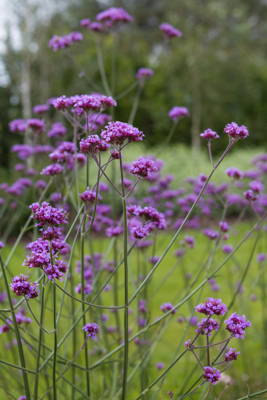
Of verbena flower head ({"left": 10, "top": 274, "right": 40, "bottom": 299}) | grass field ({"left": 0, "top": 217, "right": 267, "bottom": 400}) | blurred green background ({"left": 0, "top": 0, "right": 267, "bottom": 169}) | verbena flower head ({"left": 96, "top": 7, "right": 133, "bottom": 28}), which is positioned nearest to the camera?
verbena flower head ({"left": 10, "top": 274, "right": 40, "bottom": 299})

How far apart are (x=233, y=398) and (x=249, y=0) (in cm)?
2846

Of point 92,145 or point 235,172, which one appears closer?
point 92,145

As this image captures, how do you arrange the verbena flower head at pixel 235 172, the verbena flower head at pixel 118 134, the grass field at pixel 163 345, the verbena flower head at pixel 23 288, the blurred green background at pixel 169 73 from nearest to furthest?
1. the verbena flower head at pixel 23 288
2. the verbena flower head at pixel 118 134
3. the verbena flower head at pixel 235 172
4. the grass field at pixel 163 345
5. the blurred green background at pixel 169 73

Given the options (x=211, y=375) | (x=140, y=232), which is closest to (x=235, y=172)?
(x=140, y=232)

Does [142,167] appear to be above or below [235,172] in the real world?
below

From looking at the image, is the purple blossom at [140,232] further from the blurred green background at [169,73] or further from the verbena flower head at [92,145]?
the blurred green background at [169,73]

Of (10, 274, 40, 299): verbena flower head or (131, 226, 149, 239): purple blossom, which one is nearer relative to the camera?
(10, 274, 40, 299): verbena flower head

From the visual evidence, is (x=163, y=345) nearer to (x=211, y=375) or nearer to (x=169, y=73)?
(x=211, y=375)

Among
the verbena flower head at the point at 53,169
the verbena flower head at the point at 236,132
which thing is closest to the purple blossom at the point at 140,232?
the verbena flower head at the point at 236,132

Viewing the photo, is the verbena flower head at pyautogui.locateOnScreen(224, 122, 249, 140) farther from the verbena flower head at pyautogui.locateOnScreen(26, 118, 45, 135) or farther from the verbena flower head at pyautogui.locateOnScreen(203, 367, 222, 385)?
the verbena flower head at pyautogui.locateOnScreen(26, 118, 45, 135)

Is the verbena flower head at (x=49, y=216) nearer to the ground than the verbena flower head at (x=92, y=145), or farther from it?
nearer to the ground

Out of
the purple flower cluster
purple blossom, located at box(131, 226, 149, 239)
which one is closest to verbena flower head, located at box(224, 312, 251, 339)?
purple blossom, located at box(131, 226, 149, 239)

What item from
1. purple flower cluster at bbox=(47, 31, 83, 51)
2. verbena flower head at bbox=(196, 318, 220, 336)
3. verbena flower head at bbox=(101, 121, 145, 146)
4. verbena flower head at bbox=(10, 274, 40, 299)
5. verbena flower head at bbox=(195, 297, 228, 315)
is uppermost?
purple flower cluster at bbox=(47, 31, 83, 51)

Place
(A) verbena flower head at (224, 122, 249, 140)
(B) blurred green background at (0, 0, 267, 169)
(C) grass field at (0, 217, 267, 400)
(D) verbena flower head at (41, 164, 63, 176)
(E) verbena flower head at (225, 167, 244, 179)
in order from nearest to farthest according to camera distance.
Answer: (A) verbena flower head at (224, 122, 249, 140) < (D) verbena flower head at (41, 164, 63, 176) < (E) verbena flower head at (225, 167, 244, 179) < (C) grass field at (0, 217, 267, 400) < (B) blurred green background at (0, 0, 267, 169)
